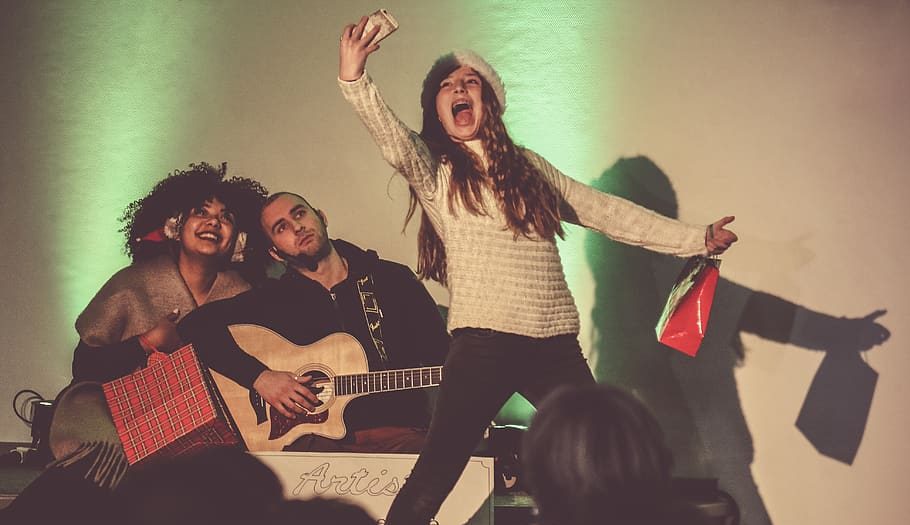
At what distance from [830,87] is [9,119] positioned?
13.5 ft

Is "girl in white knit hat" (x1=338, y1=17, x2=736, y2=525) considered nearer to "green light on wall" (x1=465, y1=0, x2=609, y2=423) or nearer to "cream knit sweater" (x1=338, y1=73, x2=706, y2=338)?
"cream knit sweater" (x1=338, y1=73, x2=706, y2=338)

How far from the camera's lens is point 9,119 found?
4.27 meters

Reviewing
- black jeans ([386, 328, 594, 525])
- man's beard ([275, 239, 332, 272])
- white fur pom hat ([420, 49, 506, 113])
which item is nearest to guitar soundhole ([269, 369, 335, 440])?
man's beard ([275, 239, 332, 272])

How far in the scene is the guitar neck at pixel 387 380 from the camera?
3.12 m

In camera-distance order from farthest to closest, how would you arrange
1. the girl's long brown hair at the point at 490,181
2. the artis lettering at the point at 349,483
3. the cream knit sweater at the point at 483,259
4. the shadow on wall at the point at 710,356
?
1. the shadow on wall at the point at 710,356
2. the artis lettering at the point at 349,483
3. the girl's long brown hair at the point at 490,181
4. the cream knit sweater at the point at 483,259

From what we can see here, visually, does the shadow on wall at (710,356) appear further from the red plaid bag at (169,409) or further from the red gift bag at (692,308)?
the red plaid bag at (169,409)

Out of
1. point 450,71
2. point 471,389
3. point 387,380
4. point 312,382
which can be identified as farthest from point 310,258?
point 471,389

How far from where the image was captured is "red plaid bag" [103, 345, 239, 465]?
3182 millimetres

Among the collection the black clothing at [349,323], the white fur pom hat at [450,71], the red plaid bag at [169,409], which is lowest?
the red plaid bag at [169,409]

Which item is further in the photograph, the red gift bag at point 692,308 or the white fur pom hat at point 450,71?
the red gift bag at point 692,308

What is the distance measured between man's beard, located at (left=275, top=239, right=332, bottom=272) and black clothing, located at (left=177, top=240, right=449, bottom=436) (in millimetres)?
45

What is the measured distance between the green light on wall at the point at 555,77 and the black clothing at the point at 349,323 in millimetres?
876

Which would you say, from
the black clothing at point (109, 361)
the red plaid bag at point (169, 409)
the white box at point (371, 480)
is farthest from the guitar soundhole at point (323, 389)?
the black clothing at point (109, 361)

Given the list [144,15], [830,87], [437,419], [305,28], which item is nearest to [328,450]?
[437,419]
